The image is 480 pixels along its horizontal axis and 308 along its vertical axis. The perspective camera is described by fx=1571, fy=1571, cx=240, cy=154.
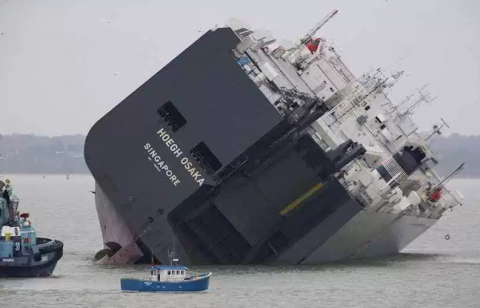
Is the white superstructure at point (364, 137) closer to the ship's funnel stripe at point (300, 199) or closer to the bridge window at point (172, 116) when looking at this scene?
the ship's funnel stripe at point (300, 199)

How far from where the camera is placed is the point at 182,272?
139 feet

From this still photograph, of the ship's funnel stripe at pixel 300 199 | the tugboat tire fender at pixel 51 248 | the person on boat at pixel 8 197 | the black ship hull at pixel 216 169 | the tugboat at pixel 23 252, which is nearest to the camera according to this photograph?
the tugboat at pixel 23 252

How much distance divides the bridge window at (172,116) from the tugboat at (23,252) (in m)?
4.91

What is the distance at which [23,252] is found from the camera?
Result: 4512cm

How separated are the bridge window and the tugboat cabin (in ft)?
17.4

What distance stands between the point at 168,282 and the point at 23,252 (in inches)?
210

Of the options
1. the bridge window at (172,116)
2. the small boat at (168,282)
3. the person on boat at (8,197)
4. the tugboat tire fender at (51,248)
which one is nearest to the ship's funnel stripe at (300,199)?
the bridge window at (172,116)

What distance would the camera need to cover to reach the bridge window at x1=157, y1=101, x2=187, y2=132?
46.0 m

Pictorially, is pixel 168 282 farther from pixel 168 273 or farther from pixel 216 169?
pixel 216 169

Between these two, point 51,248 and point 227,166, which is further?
point 51,248

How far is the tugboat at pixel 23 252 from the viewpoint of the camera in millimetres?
44688

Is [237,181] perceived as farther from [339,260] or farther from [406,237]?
[406,237]

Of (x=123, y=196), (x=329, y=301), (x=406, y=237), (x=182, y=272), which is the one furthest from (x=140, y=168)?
(x=406, y=237)

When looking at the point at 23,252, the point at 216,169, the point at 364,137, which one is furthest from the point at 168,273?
the point at 364,137
